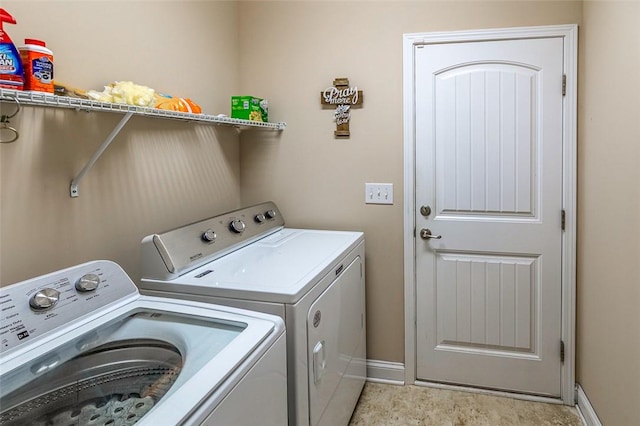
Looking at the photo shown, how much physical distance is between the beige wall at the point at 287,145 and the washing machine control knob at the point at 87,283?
0.23m

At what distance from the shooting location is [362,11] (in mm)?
2529

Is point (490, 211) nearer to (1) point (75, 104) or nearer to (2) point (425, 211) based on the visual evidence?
(2) point (425, 211)

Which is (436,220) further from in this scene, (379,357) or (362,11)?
(362,11)

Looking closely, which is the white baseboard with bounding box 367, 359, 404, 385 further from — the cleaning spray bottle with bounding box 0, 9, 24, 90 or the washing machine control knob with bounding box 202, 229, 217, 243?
the cleaning spray bottle with bounding box 0, 9, 24, 90

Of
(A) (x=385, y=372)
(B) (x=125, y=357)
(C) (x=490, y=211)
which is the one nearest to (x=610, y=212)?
(C) (x=490, y=211)

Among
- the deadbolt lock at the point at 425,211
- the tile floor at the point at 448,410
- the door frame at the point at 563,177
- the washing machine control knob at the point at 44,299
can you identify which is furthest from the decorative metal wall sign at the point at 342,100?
the washing machine control knob at the point at 44,299

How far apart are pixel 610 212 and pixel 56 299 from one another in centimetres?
207

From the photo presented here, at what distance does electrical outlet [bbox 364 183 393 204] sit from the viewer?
8.44 ft

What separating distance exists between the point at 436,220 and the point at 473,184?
0.92ft

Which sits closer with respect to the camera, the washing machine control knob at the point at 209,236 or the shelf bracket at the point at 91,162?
the shelf bracket at the point at 91,162

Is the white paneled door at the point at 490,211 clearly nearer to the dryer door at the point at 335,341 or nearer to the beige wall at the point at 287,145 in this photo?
the beige wall at the point at 287,145

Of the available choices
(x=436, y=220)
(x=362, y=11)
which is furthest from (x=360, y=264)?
(x=362, y=11)

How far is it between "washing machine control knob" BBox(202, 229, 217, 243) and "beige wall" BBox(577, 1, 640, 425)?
162 centimetres

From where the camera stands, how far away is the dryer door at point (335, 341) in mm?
1669
